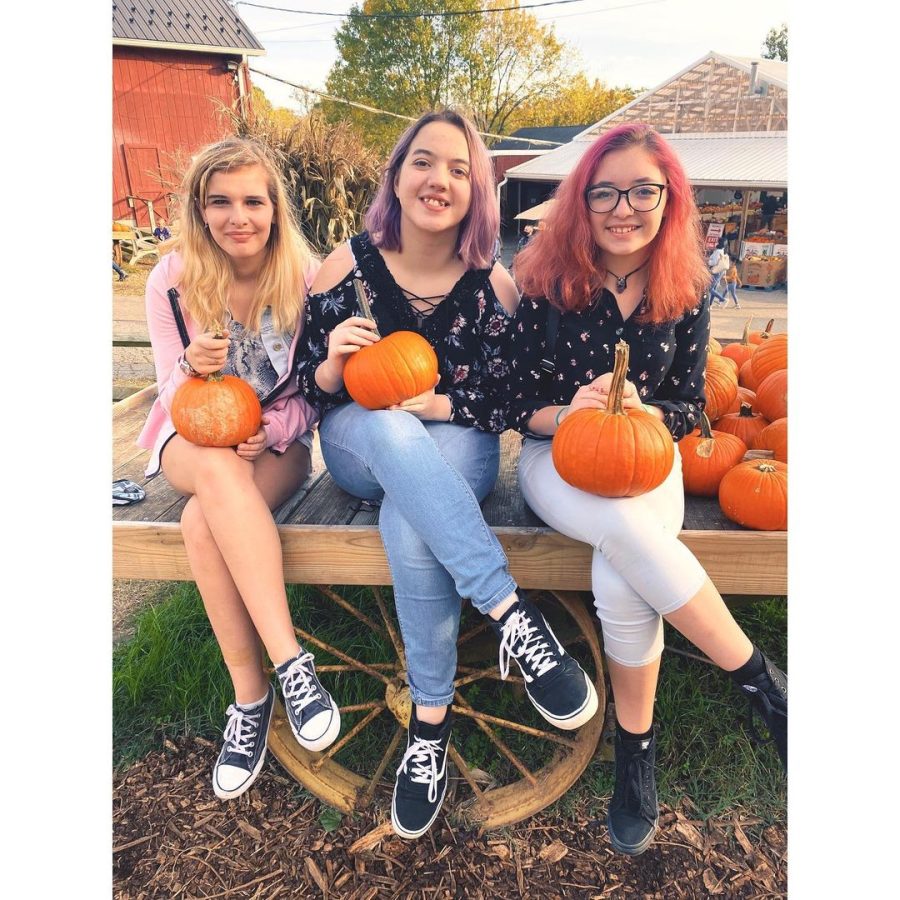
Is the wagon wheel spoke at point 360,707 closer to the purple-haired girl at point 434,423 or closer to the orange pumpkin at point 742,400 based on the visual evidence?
the purple-haired girl at point 434,423

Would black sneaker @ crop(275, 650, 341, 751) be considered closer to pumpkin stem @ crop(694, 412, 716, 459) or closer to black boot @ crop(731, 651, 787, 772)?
black boot @ crop(731, 651, 787, 772)

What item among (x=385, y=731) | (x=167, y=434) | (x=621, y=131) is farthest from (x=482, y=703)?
(x=621, y=131)

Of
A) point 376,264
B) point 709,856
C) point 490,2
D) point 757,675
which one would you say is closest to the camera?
point 757,675

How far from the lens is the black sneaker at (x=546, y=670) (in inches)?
69.1

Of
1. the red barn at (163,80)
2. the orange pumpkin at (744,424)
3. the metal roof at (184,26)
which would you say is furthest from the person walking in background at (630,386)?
the metal roof at (184,26)

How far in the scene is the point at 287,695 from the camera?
1869mm

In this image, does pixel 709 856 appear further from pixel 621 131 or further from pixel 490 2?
pixel 490 2

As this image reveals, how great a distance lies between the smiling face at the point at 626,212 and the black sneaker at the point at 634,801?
1.43 metres

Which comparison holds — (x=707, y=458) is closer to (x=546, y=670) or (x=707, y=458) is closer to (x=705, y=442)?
(x=705, y=442)

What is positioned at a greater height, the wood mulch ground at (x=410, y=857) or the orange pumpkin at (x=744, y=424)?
the orange pumpkin at (x=744, y=424)

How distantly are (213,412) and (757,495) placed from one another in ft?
5.31

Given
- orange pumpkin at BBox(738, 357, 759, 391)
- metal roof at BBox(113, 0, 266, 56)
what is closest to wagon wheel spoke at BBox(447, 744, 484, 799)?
orange pumpkin at BBox(738, 357, 759, 391)

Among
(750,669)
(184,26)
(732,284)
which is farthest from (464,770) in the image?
(184,26)

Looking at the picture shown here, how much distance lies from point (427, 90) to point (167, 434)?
2879 centimetres
